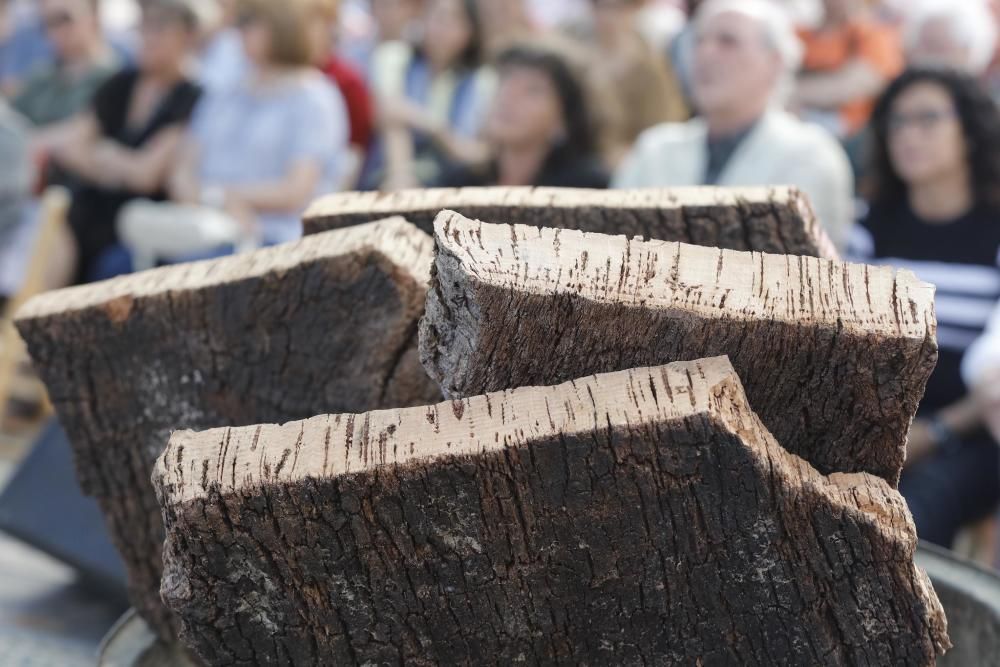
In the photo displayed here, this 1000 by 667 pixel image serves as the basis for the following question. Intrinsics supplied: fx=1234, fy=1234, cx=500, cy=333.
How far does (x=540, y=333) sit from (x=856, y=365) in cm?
33

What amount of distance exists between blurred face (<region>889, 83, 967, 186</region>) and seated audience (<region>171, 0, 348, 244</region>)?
2.03 meters

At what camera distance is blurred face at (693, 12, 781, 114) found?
10.7 feet

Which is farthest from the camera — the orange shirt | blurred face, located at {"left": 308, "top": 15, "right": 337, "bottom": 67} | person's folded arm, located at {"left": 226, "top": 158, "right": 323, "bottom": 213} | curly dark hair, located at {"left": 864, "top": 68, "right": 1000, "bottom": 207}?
the orange shirt

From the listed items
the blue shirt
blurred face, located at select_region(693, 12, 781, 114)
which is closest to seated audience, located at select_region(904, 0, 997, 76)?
blurred face, located at select_region(693, 12, 781, 114)

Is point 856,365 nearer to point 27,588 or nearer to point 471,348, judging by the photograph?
point 471,348

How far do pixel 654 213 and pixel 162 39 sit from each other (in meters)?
3.55

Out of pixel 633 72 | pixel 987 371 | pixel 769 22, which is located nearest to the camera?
pixel 987 371

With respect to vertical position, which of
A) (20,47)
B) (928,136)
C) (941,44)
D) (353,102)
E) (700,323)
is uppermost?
(700,323)

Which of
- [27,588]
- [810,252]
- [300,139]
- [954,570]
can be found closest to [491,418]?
[810,252]

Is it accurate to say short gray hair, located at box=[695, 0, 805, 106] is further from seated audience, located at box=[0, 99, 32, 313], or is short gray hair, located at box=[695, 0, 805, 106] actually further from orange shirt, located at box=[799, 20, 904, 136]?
seated audience, located at box=[0, 99, 32, 313]

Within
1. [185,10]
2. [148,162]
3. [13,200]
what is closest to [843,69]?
[185,10]

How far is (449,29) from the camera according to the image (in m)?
4.88

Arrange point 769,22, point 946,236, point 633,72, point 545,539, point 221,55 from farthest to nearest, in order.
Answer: point 221,55 → point 633,72 → point 769,22 → point 946,236 → point 545,539

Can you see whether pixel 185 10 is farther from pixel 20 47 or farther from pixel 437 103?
pixel 20 47
